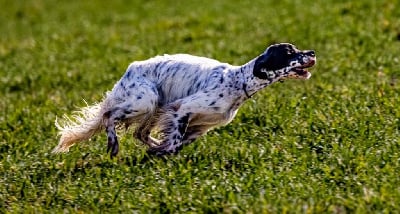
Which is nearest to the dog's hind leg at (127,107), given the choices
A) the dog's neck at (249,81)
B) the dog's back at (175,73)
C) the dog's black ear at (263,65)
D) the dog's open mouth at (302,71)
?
the dog's back at (175,73)

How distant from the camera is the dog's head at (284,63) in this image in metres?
7.16

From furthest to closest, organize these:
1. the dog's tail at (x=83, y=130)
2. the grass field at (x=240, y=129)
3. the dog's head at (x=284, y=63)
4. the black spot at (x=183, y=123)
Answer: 1. the dog's tail at (x=83, y=130)
2. the black spot at (x=183, y=123)
3. the dog's head at (x=284, y=63)
4. the grass field at (x=240, y=129)

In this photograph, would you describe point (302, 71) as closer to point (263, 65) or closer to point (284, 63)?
point (284, 63)

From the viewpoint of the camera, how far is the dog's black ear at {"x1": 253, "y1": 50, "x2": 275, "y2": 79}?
725cm

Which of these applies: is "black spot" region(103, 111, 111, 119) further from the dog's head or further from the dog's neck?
the dog's head

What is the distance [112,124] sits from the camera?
308 inches

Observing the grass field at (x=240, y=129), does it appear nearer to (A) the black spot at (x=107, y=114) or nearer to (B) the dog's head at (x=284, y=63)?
(A) the black spot at (x=107, y=114)

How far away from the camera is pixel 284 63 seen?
284 inches

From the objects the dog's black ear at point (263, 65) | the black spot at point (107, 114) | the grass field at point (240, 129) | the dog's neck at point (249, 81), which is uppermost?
the dog's black ear at point (263, 65)

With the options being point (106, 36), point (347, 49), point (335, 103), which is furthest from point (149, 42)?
point (335, 103)

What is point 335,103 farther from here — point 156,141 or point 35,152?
point 35,152

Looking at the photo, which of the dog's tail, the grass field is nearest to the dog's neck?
the grass field

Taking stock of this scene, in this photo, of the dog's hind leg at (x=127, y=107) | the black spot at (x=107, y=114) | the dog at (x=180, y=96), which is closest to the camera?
the dog at (x=180, y=96)

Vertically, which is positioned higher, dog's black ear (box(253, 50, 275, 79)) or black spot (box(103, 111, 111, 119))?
dog's black ear (box(253, 50, 275, 79))
